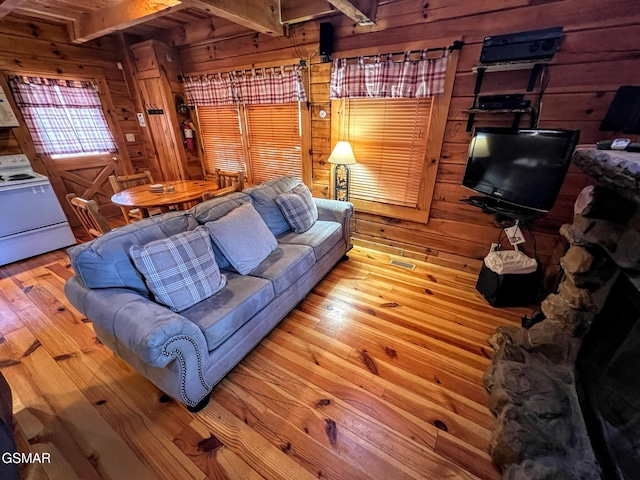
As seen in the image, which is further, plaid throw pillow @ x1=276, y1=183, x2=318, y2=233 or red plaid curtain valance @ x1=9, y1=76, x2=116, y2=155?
red plaid curtain valance @ x1=9, y1=76, x2=116, y2=155

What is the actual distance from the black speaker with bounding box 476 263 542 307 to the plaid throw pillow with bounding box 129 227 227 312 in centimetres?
219

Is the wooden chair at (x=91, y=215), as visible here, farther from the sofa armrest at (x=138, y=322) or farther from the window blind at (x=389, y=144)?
the window blind at (x=389, y=144)

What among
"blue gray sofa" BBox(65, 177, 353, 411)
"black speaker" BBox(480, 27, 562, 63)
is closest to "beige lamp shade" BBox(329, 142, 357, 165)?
"blue gray sofa" BBox(65, 177, 353, 411)

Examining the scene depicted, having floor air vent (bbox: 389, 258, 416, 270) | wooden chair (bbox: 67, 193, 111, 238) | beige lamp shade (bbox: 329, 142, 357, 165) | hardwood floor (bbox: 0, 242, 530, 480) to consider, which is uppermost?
beige lamp shade (bbox: 329, 142, 357, 165)

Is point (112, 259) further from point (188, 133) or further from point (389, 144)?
point (188, 133)

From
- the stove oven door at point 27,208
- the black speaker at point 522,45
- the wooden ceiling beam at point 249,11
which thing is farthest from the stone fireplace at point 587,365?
the stove oven door at point 27,208

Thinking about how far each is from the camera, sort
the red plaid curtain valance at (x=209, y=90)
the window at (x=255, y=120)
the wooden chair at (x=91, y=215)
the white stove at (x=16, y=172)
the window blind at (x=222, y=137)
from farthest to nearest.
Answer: the window blind at (x=222, y=137), the red plaid curtain valance at (x=209, y=90), the window at (x=255, y=120), the white stove at (x=16, y=172), the wooden chair at (x=91, y=215)

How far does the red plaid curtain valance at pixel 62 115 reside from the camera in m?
3.19

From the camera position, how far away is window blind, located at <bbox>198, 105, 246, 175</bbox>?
3.67 metres

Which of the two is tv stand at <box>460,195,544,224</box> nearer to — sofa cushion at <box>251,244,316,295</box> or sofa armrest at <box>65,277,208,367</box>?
sofa cushion at <box>251,244,316,295</box>

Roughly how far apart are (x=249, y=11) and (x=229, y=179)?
5.68 feet

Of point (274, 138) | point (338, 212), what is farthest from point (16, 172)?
point (338, 212)

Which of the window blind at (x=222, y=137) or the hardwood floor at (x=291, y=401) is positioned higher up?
the window blind at (x=222, y=137)

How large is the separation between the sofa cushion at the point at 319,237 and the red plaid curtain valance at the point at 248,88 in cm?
157
